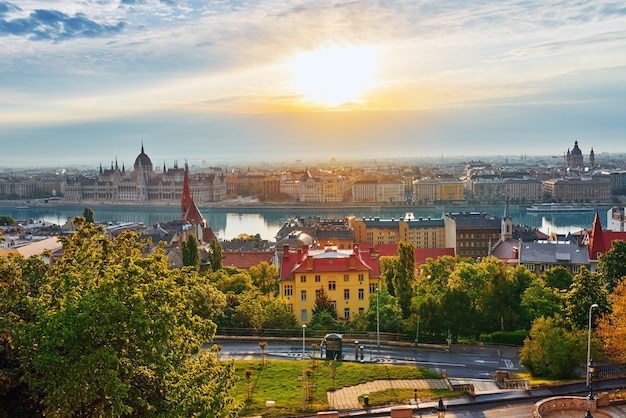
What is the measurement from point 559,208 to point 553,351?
99.5m

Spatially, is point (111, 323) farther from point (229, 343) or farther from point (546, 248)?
point (546, 248)

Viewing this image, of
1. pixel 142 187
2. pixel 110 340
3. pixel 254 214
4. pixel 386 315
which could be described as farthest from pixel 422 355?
pixel 142 187

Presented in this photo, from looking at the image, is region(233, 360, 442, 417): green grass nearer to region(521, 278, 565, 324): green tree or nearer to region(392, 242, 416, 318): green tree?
region(521, 278, 565, 324): green tree

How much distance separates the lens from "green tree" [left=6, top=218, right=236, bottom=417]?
31.4 feet

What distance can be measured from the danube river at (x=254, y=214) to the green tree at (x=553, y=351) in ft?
228

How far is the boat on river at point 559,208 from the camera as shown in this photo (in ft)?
362

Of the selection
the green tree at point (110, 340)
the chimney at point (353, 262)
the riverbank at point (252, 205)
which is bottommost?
the riverbank at point (252, 205)

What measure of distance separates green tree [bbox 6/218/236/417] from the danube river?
2997 inches

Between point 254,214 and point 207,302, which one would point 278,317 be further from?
point 254,214

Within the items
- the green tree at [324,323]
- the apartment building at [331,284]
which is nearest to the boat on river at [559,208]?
the apartment building at [331,284]

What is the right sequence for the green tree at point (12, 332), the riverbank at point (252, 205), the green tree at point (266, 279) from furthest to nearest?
the riverbank at point (252, 205)
the green tree at point (266, 279)
the green tree at point (12, 332)

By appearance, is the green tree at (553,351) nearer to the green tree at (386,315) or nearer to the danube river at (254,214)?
the green tree at (386,315)

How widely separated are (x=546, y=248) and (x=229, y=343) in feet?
69.6

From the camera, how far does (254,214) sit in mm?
117062
